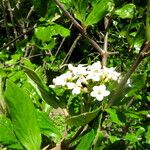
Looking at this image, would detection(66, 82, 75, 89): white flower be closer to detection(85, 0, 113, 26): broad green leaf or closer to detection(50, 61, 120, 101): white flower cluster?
detection(50, 61, 120, 101): white flower cluster

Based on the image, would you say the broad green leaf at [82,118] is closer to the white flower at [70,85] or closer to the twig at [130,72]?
the twig at [130,72]

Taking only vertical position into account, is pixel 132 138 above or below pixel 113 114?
below

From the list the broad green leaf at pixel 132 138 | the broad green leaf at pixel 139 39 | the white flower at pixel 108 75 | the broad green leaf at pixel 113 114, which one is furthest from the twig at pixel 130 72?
the broad green leaf at pixel 132 138

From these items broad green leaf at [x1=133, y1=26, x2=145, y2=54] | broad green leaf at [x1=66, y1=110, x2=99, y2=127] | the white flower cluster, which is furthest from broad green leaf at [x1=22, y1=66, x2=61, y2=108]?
broad green leaf at [x1=133, y1=26, x2=145, y2=54]

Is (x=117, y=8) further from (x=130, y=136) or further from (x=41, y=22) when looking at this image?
(x=130, y=136)

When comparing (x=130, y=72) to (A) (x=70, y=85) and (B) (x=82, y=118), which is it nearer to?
→ (B) (x=82, y=118)

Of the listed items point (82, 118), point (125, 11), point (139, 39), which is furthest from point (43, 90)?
point (125, 11)
